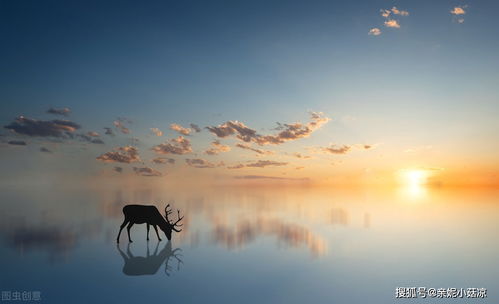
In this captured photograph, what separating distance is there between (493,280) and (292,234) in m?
14.4

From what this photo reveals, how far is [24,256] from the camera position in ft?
60.1

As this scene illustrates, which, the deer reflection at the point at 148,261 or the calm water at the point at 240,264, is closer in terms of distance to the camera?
the calm water at the point at 240,264

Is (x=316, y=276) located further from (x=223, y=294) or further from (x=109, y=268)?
(x=109, y=268)

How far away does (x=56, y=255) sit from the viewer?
18531 mm

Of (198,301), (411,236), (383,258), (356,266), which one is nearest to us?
(198,301)

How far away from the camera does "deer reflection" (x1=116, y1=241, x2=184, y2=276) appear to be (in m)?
16.0

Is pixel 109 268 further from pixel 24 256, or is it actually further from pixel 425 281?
pixel 425 281

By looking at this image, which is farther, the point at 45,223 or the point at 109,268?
the point at 45,223

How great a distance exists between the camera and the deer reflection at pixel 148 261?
16.0 m

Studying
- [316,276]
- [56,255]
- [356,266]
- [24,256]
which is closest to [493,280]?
[356,266]

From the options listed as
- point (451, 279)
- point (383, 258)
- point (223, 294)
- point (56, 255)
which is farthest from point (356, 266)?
point (56, 255)

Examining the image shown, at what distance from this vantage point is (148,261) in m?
17.7

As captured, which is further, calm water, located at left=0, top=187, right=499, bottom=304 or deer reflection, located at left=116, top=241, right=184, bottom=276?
deer reflection, located at left=116, top=241, right=184, bottom=276

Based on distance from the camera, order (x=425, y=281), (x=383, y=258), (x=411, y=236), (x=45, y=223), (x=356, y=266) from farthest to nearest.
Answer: (x=45, y=223) < (x=411, y=236) < (x=383, y=258) < (x=356, y=266) < (x=425, y=281)
